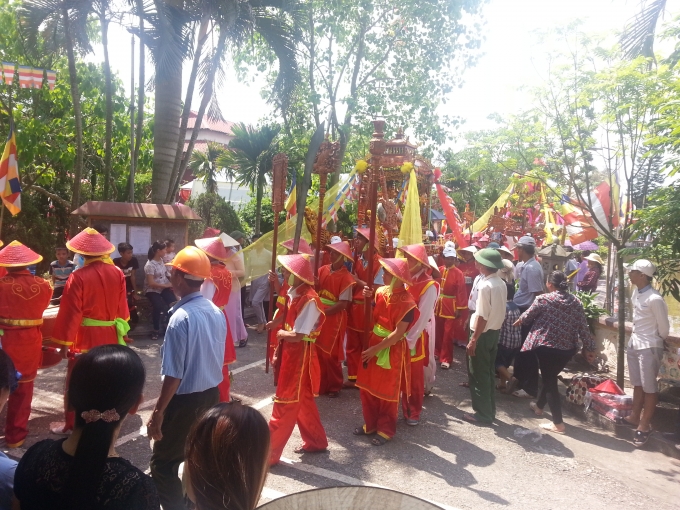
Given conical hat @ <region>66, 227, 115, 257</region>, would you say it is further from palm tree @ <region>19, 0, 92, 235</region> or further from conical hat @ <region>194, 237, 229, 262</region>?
palm tree @ <region>19, 0, 92, 235</region>

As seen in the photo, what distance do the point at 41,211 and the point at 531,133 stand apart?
12824mm

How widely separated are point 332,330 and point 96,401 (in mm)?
4342

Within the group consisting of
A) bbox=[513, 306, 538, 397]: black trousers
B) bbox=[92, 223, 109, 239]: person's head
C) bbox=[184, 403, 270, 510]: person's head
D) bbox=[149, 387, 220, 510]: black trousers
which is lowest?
bbox=[513, 306, 538, 397]: black trousers

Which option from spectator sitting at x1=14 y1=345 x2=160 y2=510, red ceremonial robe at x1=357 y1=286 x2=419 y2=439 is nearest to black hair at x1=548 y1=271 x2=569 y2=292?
red ceremonial robe at x1=357 y1=286 x2=419 y2=439

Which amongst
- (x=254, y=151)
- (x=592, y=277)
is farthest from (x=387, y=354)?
(x=254, y=151)

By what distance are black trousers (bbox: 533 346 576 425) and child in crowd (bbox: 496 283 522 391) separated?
1.21m

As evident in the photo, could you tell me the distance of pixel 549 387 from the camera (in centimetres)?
548

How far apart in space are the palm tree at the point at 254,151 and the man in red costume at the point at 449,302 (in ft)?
26.9

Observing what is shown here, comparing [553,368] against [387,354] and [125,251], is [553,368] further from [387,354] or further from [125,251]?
[125,251]

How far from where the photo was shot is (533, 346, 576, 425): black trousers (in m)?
5.39

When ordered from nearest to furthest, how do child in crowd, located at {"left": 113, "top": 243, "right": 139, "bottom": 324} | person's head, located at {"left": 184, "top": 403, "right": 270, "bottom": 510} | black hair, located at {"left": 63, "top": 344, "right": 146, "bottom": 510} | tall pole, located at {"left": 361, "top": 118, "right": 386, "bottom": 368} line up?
person's head, located at {"left": 184, "top": 403, "right": 270, "bottom": 510} < black hair, located at {"left": 63, "top": 344, "right": 146, "bottom": 510} < tall pole, located at {"left": 361, "top": 118, "right": 386, "bottom": 368} < child in crowd, located at {"left": 113, "top": 243, "right": 139, "bottom": 324}

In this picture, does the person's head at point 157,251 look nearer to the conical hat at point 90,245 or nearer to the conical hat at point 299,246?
the conical hat at point 299,246

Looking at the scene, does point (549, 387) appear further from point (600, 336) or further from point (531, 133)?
point (531, 133)

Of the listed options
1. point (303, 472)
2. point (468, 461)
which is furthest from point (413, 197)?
point (303, 472)
